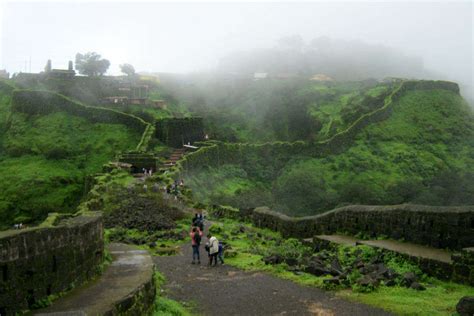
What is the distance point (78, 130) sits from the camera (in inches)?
2106

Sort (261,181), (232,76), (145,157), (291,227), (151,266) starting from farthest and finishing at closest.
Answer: (232,76) → (261,181) → (145,157) → (291,227) → (151,266)

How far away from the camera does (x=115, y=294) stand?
35.8 ft

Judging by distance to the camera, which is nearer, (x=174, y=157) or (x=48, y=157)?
(x=174, y=157)

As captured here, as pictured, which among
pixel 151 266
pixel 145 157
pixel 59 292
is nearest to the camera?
pixel 59 292

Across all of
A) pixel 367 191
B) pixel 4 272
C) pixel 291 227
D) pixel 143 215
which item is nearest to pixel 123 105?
pixel 367 191

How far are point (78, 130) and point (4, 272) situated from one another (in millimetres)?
45830

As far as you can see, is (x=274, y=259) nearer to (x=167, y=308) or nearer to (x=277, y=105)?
(x=167, y=308)

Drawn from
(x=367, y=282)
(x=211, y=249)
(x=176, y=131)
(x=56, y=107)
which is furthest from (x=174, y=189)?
(x=56, y=107)

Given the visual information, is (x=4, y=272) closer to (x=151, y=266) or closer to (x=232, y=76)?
(x=151, y=266)

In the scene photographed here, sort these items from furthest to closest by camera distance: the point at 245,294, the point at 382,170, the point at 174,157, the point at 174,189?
the point at 382,170
the point at 174,157
the point at 174,189
the point at 245,294

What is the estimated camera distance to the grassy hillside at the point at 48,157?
41.8 m

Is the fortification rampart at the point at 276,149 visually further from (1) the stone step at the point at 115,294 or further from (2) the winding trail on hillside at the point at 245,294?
(1) the stone step at the point at 115,294

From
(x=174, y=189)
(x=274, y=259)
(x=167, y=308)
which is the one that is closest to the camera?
(x=167, y=308)

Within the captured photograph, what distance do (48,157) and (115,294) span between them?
4039 centimetres
